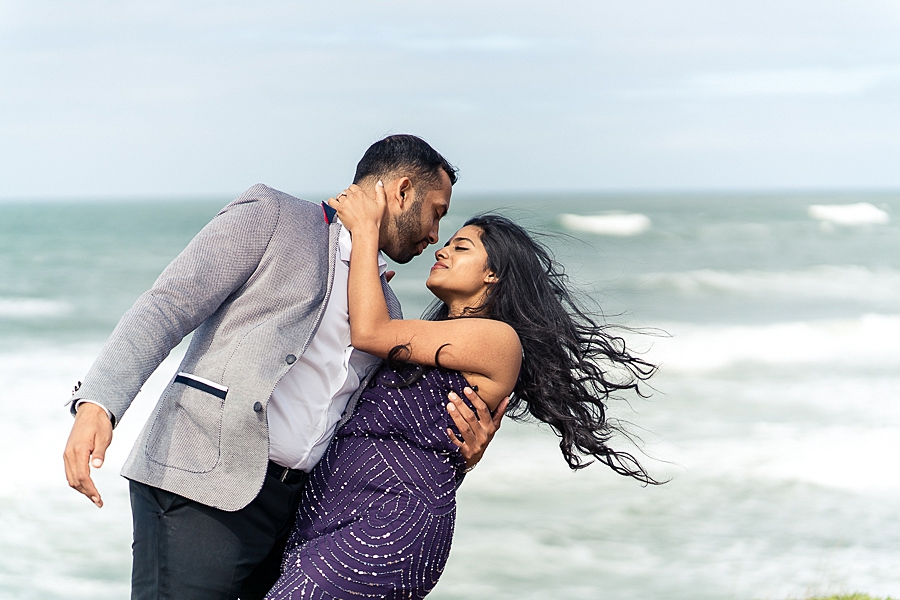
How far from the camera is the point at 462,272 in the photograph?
3.23m

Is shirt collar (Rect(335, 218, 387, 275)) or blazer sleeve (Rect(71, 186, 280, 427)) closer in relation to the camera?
blazer sleeve (Rect(71, 186, 280, 427))

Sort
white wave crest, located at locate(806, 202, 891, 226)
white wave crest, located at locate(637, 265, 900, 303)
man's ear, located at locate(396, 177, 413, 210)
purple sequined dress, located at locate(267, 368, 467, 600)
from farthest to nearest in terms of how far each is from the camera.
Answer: white wave crest, located at locate(806, 202, 891, 226) → white wave crest, located at locate(637, 265, 900, 303) → man's ear, located at locate(396, 177, 413, 210) → purple sequined dress, located at locate(267, 368, 467, 600)

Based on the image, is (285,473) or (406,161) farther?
(406,161)

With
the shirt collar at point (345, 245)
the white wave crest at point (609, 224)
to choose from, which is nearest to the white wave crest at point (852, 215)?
the white wave crest at point (609, 224)

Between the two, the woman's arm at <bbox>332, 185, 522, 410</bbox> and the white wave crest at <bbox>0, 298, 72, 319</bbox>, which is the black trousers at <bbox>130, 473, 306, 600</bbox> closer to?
the woman's arm at <bbox>332, 185, 522, 410</bbox>

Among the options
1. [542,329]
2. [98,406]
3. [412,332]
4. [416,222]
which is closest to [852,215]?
[542,329]

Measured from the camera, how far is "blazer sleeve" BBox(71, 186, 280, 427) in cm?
233

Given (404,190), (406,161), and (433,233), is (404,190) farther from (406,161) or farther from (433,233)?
(433,233)

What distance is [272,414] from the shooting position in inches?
109

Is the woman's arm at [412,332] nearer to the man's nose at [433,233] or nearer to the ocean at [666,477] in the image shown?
the man's nose at [433,233]

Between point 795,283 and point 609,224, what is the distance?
67.7ft

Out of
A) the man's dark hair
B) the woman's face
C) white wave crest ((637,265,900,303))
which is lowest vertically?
white wave crest ((637,265,900,303))

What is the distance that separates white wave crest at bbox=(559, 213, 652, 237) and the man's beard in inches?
Answer: 1659

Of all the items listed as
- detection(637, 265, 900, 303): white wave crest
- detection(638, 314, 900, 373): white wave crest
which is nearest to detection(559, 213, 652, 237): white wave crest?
detection(637, 265, 900, 303): white wave crest
